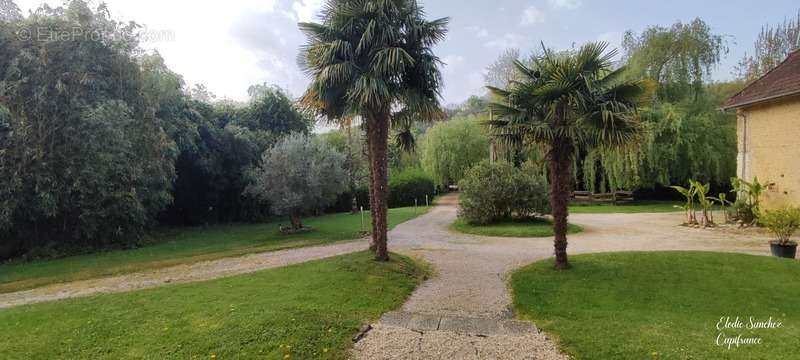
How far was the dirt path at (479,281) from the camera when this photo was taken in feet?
15.6

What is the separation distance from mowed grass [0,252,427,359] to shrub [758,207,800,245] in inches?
350

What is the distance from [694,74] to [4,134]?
3169cm

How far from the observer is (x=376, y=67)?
27.2 ft

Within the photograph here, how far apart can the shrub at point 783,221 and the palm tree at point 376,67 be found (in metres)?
8.61

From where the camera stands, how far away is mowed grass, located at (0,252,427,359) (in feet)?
15.1

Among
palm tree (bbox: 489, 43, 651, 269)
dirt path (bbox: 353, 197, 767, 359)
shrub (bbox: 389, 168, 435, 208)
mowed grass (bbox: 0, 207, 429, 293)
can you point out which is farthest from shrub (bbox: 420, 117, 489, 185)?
palm tree (bbox: 489, 43, 651, 269)

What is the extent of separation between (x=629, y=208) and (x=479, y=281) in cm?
1886

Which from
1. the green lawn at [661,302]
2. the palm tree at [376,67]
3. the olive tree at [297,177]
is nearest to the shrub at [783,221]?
the green lawn at [661,302]

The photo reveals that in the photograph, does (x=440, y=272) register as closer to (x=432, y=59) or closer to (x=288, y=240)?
(x=432, y=59)

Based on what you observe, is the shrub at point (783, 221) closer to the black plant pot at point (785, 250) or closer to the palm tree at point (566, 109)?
the black plant pot at point (785, 250)

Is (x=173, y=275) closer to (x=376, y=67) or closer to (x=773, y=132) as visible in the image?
(x=376, y=67)

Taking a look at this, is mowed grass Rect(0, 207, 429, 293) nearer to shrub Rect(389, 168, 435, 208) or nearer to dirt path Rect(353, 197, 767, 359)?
dirt path Rect(353, 197, 767, 359)

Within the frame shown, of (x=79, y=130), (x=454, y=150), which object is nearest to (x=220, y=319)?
(x=79, y=130)

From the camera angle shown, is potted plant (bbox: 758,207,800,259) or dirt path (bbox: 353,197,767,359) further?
potted plant (bbox: 758,207,800,259)
